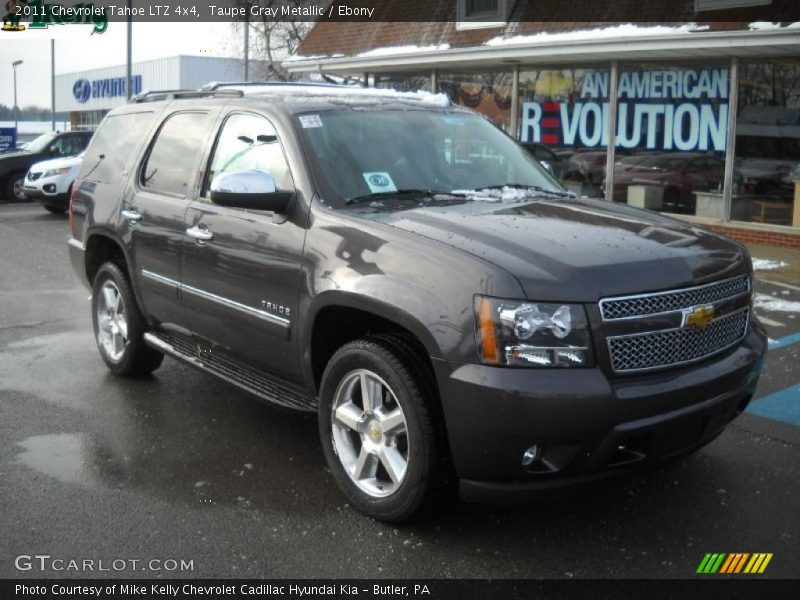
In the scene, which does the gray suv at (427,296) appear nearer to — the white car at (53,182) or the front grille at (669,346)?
the front grille at (669,346)

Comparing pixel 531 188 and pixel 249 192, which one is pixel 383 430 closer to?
pixel 249 192

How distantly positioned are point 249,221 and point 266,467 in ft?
4.23

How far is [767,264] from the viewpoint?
36.9 ft

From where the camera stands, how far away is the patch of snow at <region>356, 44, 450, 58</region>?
16.5 m

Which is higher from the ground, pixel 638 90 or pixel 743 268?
pixel 638 90

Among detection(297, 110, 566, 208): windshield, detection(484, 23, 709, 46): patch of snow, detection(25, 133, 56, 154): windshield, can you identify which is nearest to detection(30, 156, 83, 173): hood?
detection(25, 133, 56, 154): windshield

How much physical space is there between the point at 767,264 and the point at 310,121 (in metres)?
→ 8.36

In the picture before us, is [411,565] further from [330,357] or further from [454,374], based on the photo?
[330,357]

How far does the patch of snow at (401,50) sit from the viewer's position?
54.0 feet

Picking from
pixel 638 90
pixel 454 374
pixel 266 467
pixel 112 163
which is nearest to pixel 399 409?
pixel 454 374

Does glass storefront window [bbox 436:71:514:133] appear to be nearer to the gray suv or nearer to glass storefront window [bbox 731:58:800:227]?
glass storefront window [bbox 731:58:800:227]

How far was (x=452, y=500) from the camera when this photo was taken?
151 inches

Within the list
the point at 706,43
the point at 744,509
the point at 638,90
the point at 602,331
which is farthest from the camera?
the point at 638,90

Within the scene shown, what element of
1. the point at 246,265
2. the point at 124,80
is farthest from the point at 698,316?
the point at 124,80
